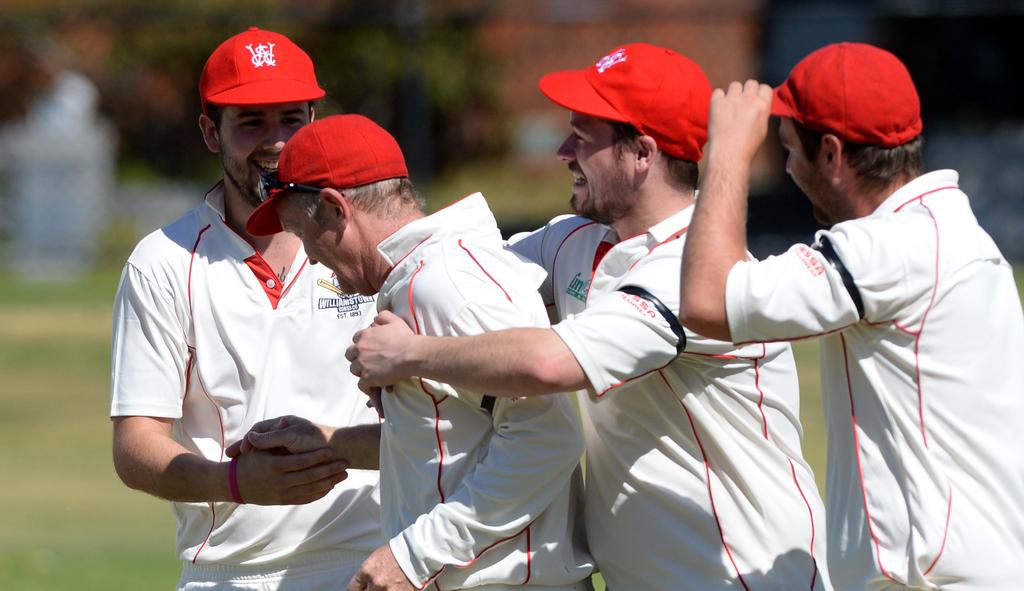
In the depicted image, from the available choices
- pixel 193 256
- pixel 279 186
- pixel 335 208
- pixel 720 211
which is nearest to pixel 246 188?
pixel 193 256

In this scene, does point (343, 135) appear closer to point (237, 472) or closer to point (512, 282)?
point (512, 282)

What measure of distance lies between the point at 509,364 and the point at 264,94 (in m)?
1.49

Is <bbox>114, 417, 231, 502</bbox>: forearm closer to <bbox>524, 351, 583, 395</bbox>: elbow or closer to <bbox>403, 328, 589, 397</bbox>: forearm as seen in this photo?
<bbox>403, 328, 589, 397</bbox>: forearm

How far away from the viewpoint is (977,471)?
3543 mm

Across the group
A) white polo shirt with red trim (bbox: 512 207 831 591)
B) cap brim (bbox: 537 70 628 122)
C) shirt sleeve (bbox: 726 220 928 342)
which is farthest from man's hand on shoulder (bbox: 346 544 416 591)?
cap brim (bbox: 537 70 628 122)

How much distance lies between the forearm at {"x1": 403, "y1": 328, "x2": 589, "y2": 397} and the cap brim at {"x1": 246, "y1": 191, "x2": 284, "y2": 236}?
680 mm

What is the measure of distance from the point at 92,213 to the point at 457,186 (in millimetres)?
7653

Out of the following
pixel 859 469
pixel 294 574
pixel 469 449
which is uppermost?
pixel 469 449

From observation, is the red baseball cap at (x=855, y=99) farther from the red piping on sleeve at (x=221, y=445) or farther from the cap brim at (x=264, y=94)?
the red piping on sleeve at (x=221, y=445)

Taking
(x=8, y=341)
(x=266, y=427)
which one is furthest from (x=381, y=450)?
(x=8, y=341)

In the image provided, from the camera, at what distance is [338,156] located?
3.83 m

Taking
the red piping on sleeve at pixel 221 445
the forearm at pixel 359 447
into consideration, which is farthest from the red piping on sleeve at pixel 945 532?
the red piping on sleeve at pixel 221 445

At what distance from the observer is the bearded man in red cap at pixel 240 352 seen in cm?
446

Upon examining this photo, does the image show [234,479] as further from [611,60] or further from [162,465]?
[611,60]
